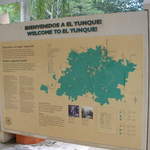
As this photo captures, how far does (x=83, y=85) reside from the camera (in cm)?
144

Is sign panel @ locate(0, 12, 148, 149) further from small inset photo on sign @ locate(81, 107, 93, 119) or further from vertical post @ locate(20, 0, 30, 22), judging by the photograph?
vertical post @ locate(20, 0, 30, 22)

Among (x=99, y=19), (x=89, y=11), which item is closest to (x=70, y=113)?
(x=99, y=19)

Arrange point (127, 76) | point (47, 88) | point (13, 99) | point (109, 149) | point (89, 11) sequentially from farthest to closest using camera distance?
point (89, 11)
point (13, 99)
point (47, 88)
point (109, 149)
point (127, 76)

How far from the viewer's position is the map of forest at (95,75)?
1.33m

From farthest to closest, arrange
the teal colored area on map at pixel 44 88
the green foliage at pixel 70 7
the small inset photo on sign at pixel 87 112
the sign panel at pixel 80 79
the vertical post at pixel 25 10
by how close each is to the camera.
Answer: the vertical post at pixel 25 10 < the green foliage at pixel 70 7 < the teal colored area on map at pixel 44 88 < the small inset photo on sign at pixel 87 112 < the sign panel at pixel 80 79

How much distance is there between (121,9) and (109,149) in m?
0.99

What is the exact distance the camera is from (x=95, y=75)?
140cm

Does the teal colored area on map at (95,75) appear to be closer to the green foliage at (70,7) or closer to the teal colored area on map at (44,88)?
the teal colored area on map at (44,88)

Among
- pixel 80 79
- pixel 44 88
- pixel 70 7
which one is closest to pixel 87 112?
pixel 80 79

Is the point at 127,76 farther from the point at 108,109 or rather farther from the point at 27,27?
the point at 27,27

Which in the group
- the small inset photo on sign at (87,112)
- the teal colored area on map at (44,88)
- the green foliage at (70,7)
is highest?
the green foliage at (70,7)

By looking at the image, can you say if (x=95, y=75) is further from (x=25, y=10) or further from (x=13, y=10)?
(x=13, y=10)

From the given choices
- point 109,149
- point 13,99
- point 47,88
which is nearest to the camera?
point 109,149

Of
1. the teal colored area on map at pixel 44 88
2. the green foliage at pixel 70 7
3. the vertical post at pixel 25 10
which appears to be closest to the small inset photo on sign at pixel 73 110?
the teal colored area on map at pixel 44 88
